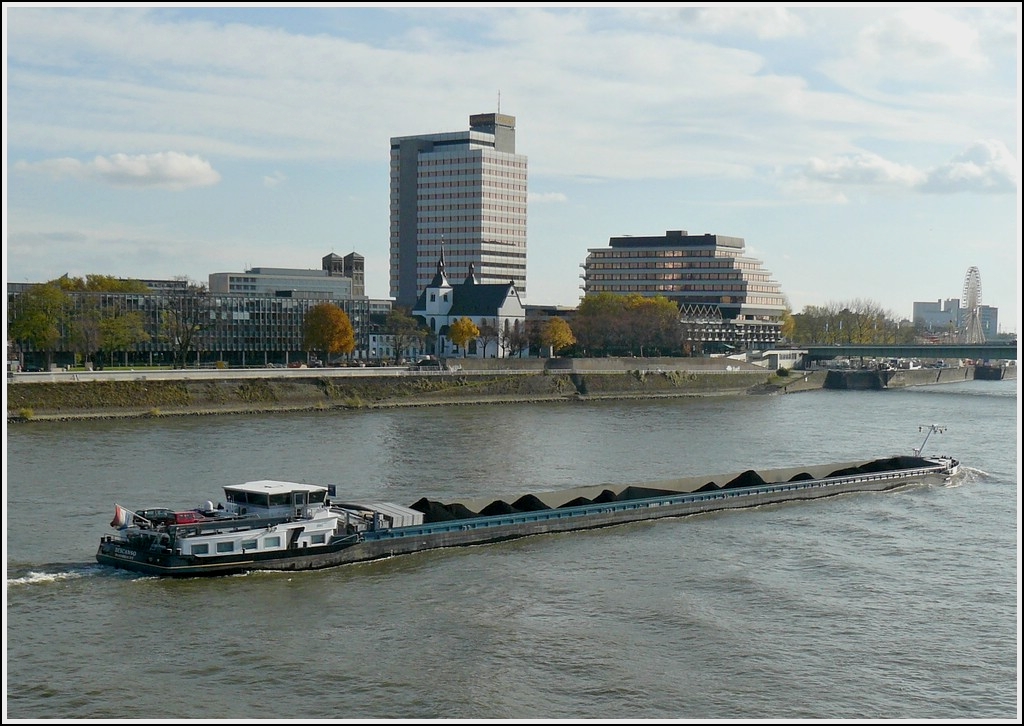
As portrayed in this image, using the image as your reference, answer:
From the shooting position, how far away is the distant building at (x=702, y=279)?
16538 centimetres

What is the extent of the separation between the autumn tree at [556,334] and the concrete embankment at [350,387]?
55.8 feet

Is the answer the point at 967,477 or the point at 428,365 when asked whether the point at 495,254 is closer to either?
the point at 428,365

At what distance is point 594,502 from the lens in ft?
130

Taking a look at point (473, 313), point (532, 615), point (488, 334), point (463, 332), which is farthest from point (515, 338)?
point (532, 615)

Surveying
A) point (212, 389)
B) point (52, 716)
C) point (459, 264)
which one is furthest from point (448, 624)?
point (459, 264)

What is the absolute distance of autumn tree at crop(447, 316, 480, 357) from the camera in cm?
12200

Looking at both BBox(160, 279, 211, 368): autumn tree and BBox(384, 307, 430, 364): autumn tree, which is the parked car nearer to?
BBox(384, 307, 430, 364): autumn tree

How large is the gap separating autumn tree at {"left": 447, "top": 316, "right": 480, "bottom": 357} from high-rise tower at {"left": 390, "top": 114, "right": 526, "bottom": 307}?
146 ft

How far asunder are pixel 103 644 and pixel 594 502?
61.5 feet

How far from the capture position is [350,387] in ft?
271

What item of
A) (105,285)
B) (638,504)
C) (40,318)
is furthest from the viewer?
(105,285)

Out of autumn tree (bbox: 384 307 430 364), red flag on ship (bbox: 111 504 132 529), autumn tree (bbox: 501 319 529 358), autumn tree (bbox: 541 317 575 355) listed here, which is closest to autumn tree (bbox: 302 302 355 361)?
autumn tree (bbox: 384 307 430 364)

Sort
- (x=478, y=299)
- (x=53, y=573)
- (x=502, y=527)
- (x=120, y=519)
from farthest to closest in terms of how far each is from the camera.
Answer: (x=478, y=299)
(x=502, y=527)
(x=120, y=519)
(x=53, y=573)

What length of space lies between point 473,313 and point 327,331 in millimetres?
28427
